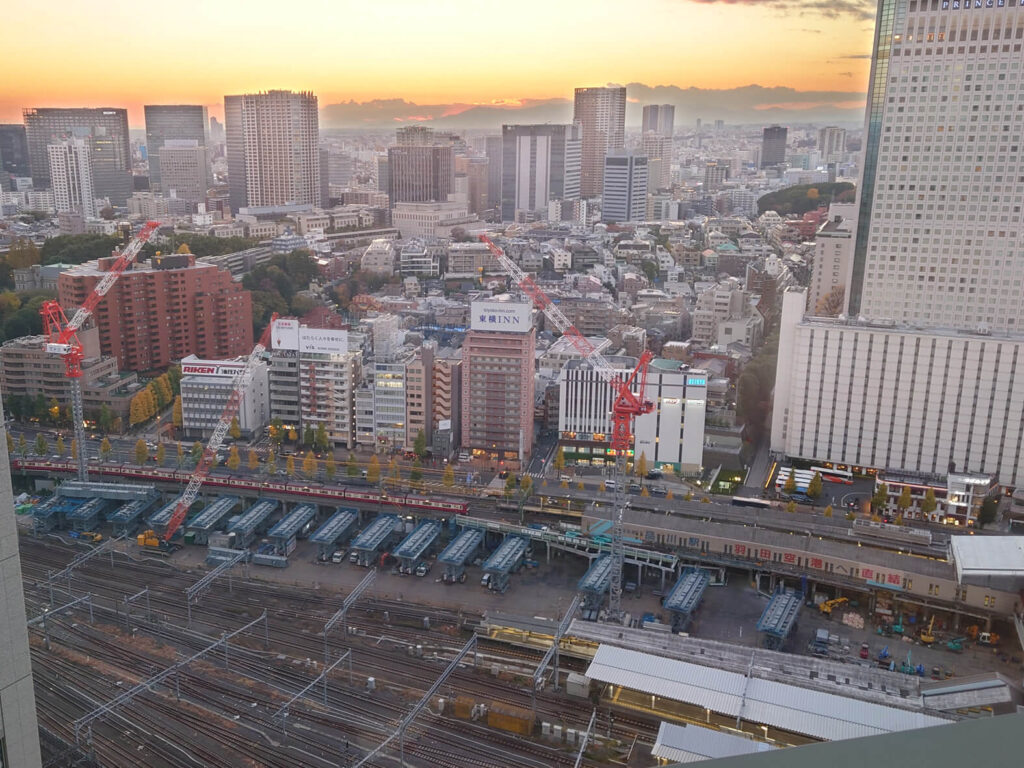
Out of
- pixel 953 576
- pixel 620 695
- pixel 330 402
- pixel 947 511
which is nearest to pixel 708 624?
pixel 620 695

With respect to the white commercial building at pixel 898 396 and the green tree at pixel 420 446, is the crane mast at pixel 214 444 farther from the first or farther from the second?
the white commercial building at pixel 898 396

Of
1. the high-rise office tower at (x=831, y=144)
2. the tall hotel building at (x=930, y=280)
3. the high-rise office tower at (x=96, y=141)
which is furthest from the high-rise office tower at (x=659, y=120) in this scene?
the tall hotel building at (x=930, y=280)

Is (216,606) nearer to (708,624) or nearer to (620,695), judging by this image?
(620,695)

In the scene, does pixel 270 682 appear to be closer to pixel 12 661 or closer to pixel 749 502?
pixel 12 661

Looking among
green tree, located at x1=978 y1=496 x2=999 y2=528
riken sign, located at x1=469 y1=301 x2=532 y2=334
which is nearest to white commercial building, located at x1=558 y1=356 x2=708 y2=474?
riken sign, located at x1=469 y1=301 x2=532 y2=334

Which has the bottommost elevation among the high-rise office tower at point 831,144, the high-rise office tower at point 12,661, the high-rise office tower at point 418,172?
the high-rise office tower at point 12,661

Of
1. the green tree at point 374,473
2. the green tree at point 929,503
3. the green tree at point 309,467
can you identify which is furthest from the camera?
the green tree at point 309,467
